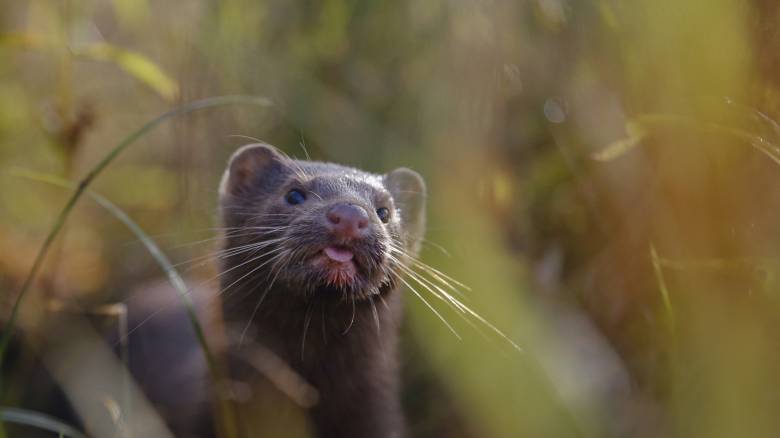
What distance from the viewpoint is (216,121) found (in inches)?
183

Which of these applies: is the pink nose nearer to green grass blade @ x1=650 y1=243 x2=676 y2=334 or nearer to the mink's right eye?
the mink's right eye

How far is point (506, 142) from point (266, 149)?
1.06 meters

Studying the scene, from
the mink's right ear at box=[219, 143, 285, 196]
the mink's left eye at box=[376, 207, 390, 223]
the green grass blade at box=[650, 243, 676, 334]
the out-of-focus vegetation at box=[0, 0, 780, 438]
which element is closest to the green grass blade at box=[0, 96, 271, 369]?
the out-of-focus vegetation at box=[0, 0, 780, 438]

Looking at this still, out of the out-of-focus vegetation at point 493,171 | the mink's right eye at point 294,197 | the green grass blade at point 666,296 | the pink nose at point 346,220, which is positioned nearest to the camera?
the out-of-focus vegetation at point 493,171

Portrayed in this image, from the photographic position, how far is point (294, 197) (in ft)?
10.1

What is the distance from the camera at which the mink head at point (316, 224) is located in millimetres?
2697

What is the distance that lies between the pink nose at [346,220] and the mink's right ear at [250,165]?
88cm

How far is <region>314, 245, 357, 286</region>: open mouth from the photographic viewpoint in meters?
2.69

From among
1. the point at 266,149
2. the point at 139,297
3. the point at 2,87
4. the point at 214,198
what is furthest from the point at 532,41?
the point at 2,87

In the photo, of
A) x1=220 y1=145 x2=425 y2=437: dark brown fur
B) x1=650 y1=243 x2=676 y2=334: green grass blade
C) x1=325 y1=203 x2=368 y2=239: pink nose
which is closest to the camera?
x1=650 y1=243 x2=676 y2=334: green grass blade

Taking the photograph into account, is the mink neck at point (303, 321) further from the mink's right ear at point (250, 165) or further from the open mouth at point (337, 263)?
the mink's right ear at point (250, 165)

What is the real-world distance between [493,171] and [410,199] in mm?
403

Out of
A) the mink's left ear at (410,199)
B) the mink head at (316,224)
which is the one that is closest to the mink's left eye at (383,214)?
the mink head at (316,224)

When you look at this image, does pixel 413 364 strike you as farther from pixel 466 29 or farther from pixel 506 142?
pixel 466 29
